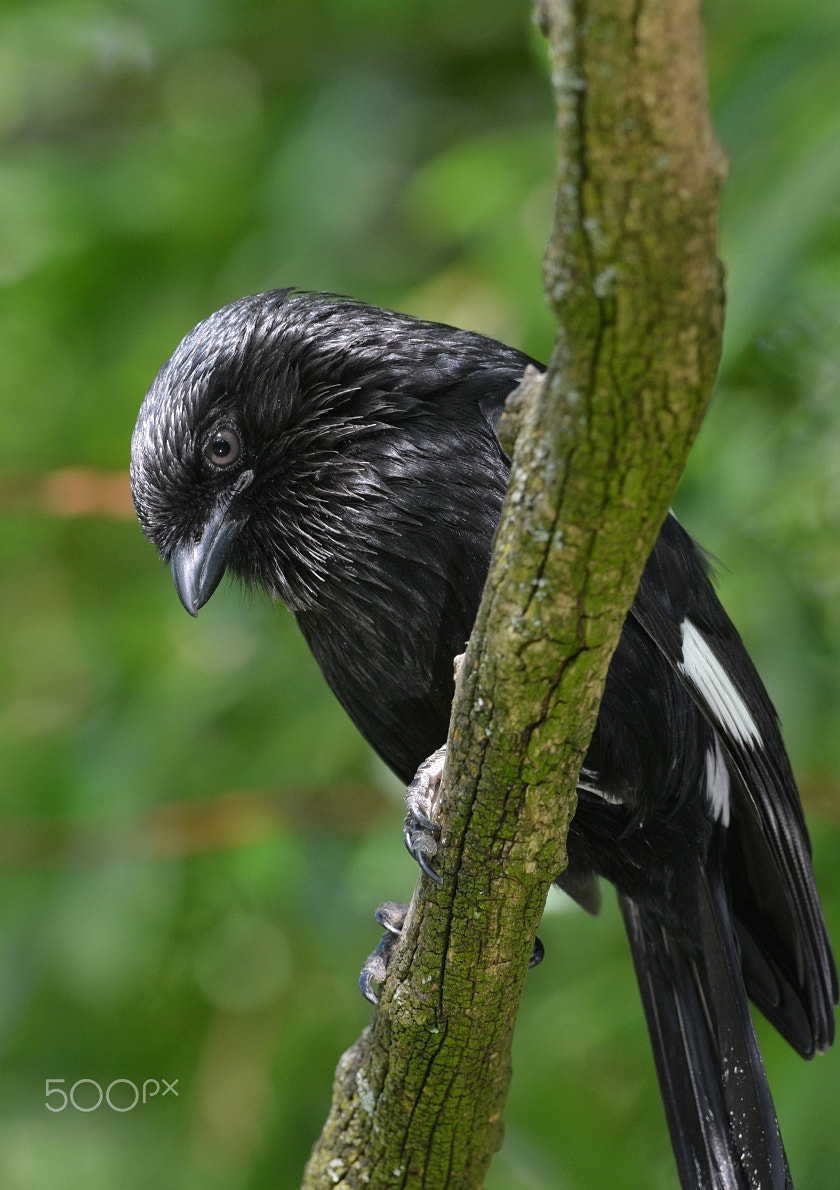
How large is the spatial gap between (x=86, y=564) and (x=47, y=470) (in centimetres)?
73

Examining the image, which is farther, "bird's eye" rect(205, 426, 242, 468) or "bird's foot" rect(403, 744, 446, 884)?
"bird's eye" rect(205, 426, 242, 468)

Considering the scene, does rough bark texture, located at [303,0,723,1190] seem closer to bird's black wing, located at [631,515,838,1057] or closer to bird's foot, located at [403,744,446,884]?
bird's foot, located at [403,744,446,884]

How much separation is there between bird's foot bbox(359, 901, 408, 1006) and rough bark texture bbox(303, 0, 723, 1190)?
350mm

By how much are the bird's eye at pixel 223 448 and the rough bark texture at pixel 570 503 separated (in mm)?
1064

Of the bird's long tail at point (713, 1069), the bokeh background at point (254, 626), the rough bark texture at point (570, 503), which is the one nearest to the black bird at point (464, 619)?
the bird's long tail at point (713, 1069)

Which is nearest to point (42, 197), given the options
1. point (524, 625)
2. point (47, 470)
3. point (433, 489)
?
point (47, 470)

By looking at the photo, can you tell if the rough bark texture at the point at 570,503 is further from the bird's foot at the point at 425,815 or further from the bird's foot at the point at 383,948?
the bird's foot at the point at 383,948

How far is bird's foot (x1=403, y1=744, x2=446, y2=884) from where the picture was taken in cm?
188

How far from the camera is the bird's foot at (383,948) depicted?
248 cm

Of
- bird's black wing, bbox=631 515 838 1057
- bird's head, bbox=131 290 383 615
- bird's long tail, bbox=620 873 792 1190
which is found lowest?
bird's long tail, bbox=620 873 792 1190

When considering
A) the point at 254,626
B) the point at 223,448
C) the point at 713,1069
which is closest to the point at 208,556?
the point at 223,448

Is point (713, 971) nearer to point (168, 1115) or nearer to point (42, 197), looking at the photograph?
point (168, 1115)

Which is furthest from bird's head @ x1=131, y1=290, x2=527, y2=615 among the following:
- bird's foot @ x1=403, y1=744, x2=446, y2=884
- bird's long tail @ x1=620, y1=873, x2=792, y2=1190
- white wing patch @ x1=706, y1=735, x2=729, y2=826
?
bird's long tail @ x1=620, y1=873, x2=792, y2=1190

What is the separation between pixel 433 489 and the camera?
2.36m
